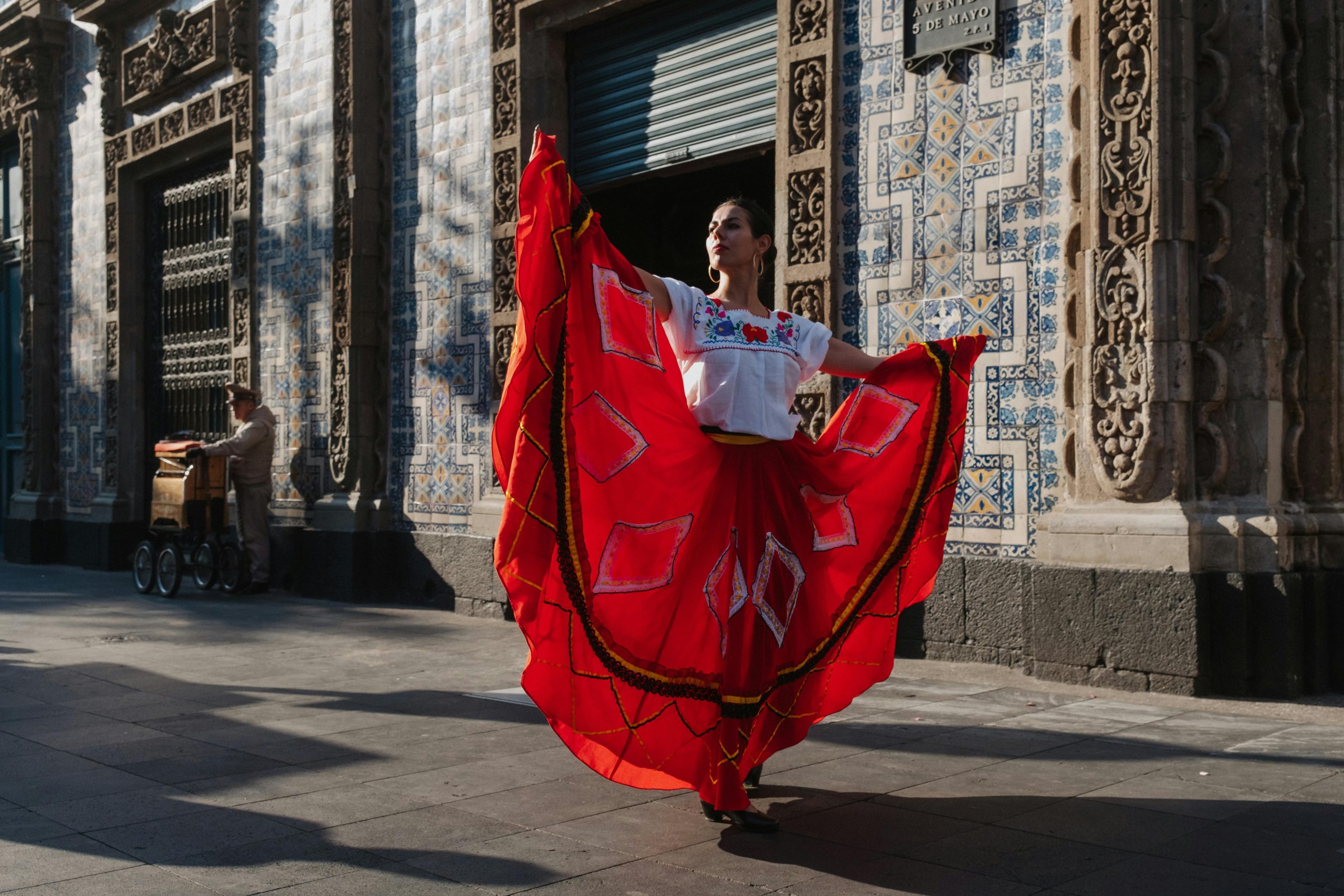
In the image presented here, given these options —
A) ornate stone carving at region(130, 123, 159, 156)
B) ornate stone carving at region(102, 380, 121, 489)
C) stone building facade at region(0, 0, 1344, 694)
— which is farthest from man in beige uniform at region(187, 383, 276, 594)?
ornate stone carving at region(130, 123, 159, 156)

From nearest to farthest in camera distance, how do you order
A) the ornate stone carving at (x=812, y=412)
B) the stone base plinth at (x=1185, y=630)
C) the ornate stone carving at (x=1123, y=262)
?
the stone base plinth at (x=1185, y=630) < the ornate stone carving at (x=1123, y=262) < the ornate stone carving at (x=812, y=412)

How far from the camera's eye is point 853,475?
193 inches

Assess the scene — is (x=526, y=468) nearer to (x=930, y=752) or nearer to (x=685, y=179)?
(x=930, y=752)

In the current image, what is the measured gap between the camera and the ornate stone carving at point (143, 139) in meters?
15.3

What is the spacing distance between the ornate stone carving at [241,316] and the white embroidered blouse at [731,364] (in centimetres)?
992

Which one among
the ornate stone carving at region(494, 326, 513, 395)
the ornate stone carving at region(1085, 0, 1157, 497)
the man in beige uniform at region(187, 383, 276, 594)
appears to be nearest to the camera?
the ornate stone carving at region(1085, 0, 1157, 497)

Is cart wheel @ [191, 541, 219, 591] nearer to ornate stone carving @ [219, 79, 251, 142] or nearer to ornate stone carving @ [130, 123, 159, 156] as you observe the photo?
ornate stone carving @ [219, 79, 251, 142]

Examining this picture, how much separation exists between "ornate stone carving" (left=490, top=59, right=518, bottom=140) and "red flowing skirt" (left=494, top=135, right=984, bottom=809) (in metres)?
6.72

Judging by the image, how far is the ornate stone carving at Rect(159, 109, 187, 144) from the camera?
Answer: 1480 cm

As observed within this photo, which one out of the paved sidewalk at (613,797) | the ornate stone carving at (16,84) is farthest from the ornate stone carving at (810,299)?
the ornate stone carving at (16,84)

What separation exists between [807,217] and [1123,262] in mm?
2301

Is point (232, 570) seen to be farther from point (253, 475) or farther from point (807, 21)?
point (807, 21)

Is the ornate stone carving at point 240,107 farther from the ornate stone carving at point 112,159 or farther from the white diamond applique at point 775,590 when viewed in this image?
the white diamond applique at point 775,590

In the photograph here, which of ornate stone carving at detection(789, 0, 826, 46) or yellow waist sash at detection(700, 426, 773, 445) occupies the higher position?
ornate stone carving at detection(789, 0, 826, 46)
